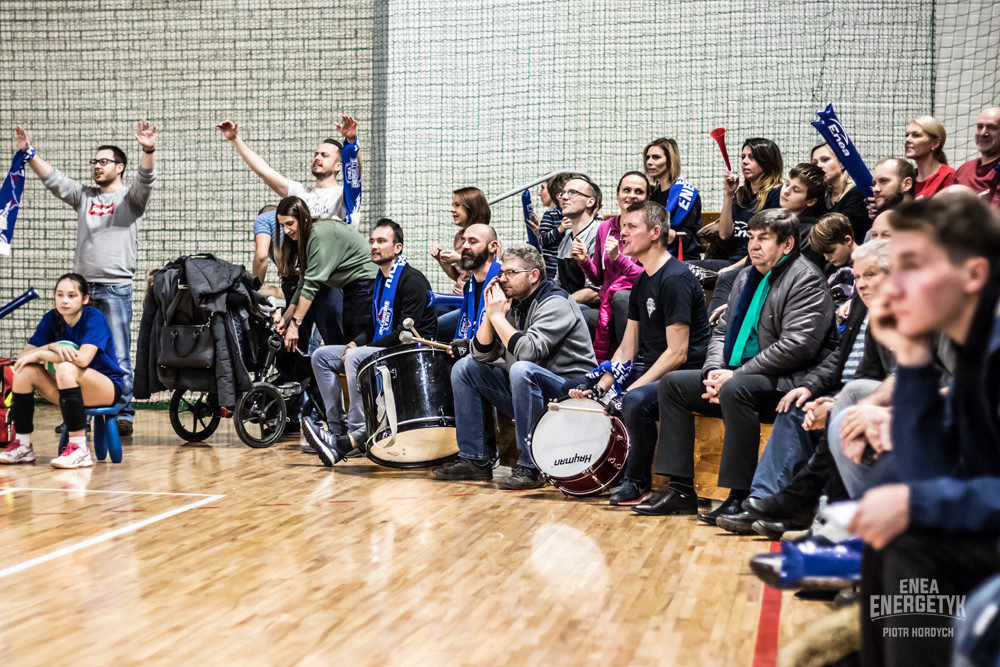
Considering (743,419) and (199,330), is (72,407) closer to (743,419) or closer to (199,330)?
(199,330)

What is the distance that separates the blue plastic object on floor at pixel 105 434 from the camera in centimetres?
504

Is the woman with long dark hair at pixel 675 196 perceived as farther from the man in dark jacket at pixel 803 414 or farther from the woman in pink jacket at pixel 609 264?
the man in dark jacket at pixel 803 414

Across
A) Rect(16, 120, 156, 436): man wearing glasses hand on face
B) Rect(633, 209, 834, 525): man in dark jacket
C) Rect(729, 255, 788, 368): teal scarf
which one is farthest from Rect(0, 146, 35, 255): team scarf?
Rect(729, 255, 788, 368): teal scarf

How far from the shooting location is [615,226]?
5152 millimetres

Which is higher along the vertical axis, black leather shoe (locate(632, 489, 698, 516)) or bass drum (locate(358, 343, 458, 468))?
bass drum (locate(358, 343, 458, 468))

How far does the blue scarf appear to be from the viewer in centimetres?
534

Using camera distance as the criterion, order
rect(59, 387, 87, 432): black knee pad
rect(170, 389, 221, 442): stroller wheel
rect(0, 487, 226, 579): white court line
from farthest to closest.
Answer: rect(170, 389, 221, 442): stroller wheel < rect(59, 387, 87, 432): black knee pad < rect(0, 487, 226, 579): white court line

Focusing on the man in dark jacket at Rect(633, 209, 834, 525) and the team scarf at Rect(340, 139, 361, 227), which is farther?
the team scarf at Rect(340, 139, 361, 227)

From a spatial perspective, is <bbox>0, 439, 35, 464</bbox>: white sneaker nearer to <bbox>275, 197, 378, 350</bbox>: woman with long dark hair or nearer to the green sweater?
<bbox>275, 197, 378, 350</bbox>: woman with long dark hair

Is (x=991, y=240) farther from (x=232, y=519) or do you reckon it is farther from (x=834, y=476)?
(x=232, y=519)

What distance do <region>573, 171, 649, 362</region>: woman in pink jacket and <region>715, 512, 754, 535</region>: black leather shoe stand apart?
138 cm

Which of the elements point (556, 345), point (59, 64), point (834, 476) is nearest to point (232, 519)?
point (556, 345)

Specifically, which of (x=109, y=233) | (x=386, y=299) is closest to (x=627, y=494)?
(x=386, y=299)

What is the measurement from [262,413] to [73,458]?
1128 millimetres
